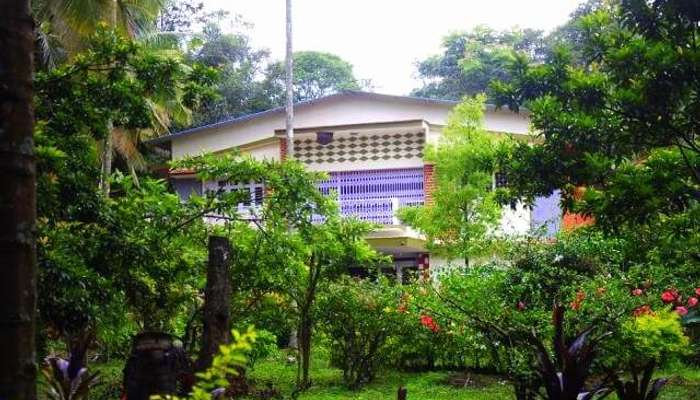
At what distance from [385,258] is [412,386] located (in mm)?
1650

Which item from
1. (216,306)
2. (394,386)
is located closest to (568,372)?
(216,306)

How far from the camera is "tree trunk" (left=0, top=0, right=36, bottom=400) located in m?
2.34

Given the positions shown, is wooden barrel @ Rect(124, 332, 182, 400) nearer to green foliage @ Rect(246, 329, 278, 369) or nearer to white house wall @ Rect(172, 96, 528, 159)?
green foliage @ Rect(246, 329, 278, 369)

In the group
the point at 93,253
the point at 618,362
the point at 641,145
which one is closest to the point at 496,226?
the point at 618,362

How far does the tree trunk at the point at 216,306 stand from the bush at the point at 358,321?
415 centimetres

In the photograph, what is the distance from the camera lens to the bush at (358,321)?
10070 mm

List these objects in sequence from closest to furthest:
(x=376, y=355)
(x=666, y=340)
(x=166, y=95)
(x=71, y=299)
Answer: (x=71, y=299)
(x=166, y=95)
(x=666, y=340)
(x=376, y=355)

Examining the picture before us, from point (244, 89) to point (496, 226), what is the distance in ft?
52.3

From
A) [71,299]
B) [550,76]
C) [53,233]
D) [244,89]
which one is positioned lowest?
[71,299]

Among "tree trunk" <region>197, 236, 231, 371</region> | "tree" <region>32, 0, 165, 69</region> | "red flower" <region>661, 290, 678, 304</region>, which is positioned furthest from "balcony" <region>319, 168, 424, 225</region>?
"tree trunk" <region>197, 236, 231, 371</region>

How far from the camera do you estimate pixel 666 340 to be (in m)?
8.52

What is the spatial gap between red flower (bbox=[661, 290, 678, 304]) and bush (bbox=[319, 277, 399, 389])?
10.1 ft

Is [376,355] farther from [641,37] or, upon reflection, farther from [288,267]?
[641,37]

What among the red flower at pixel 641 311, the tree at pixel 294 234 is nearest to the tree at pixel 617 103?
the red flower at pixel 641 311
